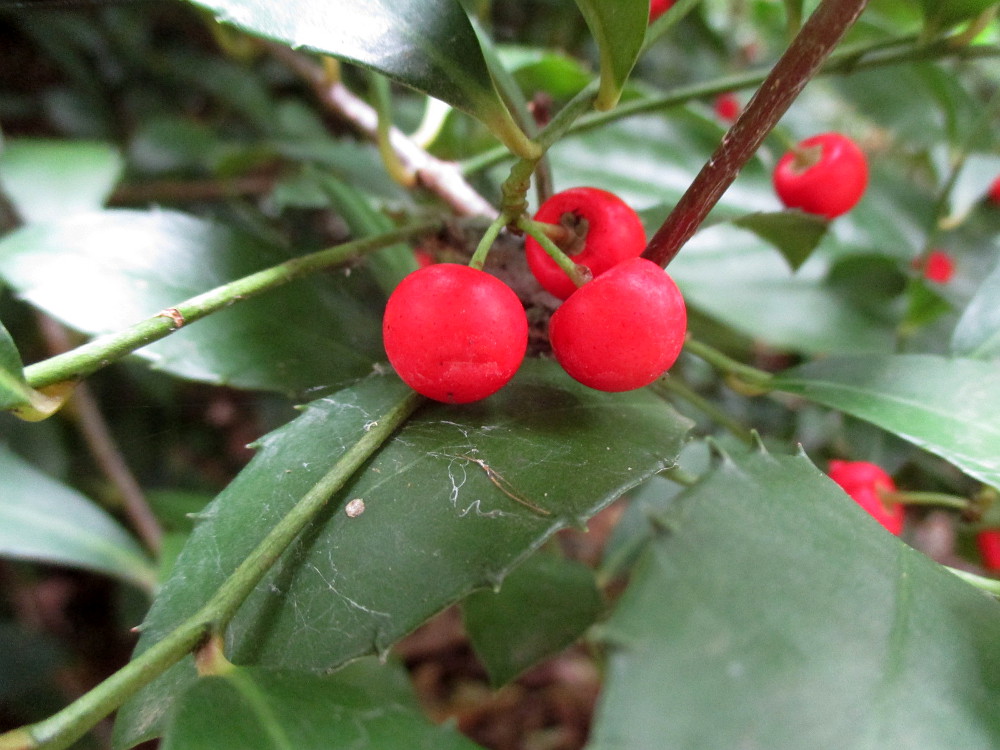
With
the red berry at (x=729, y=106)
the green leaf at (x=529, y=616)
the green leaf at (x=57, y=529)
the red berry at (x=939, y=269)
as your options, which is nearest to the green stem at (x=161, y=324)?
the green leaf at (x=529, y=616)

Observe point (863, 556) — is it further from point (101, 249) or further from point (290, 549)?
point (101, 249)

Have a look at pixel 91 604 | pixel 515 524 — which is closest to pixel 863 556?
pixel 515 524

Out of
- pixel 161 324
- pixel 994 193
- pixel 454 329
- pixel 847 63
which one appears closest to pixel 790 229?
pixel 847 63

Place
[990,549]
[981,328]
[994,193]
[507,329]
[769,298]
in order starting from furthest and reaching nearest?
[994,193] < [769,298] < [990,549] < [981,328] < [507,329]

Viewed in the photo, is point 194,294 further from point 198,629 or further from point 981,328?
point 981,328

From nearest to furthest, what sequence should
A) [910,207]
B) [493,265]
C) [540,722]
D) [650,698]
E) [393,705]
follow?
[650,698] < [393,705] < [493,265] < [910,207] < [540,722]
